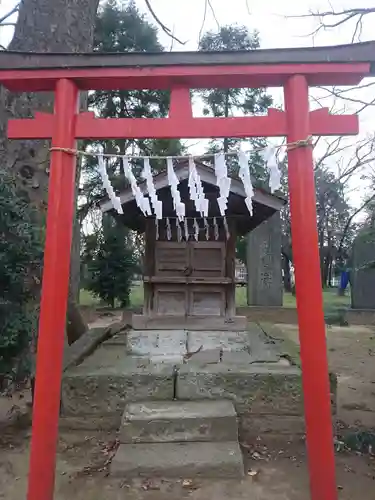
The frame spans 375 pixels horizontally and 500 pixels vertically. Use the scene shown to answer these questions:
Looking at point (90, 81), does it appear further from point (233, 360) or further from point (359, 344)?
point (359, 344)

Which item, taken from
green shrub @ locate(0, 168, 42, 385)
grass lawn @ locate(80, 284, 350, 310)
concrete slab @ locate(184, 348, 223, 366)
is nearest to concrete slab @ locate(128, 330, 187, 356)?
concrete slab @ locate(184, 348, 223, 366)

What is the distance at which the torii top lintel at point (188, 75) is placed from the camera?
3.05 meters

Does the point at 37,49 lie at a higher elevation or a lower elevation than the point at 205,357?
higher

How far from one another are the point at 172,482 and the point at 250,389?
4.79 feet

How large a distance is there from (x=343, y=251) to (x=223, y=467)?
25.1m

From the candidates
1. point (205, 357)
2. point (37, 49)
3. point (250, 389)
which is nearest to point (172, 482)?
point (250, 389)

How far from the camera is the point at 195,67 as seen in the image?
311cm

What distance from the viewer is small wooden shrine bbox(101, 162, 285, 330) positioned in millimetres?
5809

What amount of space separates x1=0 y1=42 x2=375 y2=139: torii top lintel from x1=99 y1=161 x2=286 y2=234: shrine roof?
6.38 ft

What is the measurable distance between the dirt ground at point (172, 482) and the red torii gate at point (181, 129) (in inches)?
33.8

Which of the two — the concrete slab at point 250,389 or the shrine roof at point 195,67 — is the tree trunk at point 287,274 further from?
the shrine roof at point 195,67

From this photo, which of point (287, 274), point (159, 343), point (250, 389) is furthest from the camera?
point (287, 274)

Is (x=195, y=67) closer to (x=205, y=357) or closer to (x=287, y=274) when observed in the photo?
(x=205, y=357)

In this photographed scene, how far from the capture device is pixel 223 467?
12.5 feet
